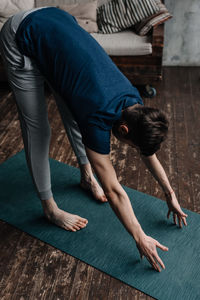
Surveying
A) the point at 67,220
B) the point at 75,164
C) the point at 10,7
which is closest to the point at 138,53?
the point at 75,164

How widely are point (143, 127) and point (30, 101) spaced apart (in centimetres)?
52

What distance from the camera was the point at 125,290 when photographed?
1.38 metres

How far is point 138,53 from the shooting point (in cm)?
278

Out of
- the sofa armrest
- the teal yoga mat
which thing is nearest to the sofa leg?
the sofa armrest

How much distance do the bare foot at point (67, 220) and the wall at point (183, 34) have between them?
8.01 feet

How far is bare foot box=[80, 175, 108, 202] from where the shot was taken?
1.82 metres

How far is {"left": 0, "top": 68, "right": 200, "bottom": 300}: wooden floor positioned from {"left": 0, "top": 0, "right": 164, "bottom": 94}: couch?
→ 221 mm

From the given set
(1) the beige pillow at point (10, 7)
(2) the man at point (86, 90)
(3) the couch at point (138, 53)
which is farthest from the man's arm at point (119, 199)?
(1) the beige pillow at point (10, 7)

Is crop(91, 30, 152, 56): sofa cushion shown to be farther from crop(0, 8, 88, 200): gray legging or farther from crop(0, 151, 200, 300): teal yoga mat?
crop(0, 8, 88, 200): gray legging

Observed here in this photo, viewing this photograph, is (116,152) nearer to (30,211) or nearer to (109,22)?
(30,211)

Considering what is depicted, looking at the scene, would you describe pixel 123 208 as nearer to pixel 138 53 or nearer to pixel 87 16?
pixel 138 53

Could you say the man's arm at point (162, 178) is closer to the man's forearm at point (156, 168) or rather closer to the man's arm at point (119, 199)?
the man's forearm at point (156, 168)

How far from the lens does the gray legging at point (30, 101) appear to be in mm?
1312

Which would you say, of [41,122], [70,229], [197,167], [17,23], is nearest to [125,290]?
[70,229]
